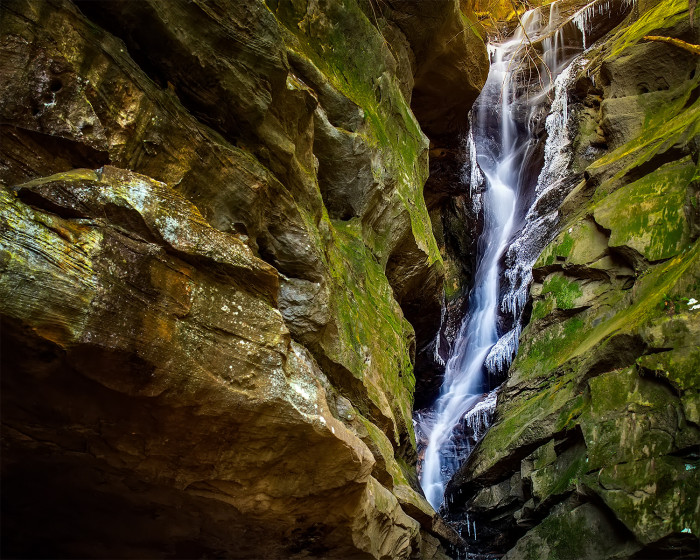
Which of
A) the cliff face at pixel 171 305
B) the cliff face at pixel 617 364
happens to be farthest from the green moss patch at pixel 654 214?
the cliff face at pixel 171 305

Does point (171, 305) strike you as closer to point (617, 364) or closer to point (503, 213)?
point (617, 364)

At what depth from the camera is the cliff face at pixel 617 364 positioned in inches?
263

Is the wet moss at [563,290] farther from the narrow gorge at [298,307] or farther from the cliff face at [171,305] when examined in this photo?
the cliff face at [171,305]

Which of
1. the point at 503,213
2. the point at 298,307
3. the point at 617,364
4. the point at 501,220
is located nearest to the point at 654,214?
the point at 617,364

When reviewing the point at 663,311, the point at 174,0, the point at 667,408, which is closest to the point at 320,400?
the point at 174,0

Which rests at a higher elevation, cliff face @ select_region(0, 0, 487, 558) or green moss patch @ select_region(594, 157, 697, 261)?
green moss patch @ select_region(594, 157, 697, 261)

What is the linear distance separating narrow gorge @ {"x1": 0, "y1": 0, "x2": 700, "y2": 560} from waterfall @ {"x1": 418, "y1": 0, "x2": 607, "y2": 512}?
0.22 m

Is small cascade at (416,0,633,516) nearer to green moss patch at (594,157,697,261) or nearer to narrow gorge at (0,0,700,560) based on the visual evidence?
→ narrow gorge at (0,0,700,560)

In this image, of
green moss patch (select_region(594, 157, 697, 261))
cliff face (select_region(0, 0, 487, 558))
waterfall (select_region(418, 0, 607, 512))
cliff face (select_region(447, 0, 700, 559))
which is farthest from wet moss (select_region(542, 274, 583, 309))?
cliff face (select_region(0, 0, 487, 558))

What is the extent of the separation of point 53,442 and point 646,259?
9.87 meters

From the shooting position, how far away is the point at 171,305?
11.7 feet

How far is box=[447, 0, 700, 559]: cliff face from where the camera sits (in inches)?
263

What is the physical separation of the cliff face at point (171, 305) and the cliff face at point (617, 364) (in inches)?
113

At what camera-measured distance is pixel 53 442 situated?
140 inches
